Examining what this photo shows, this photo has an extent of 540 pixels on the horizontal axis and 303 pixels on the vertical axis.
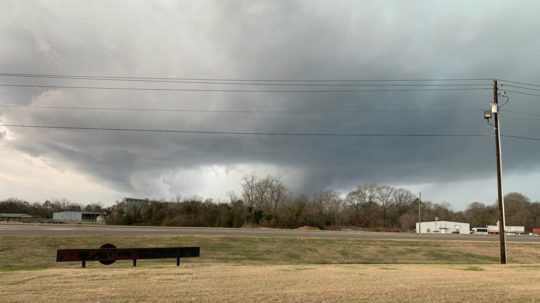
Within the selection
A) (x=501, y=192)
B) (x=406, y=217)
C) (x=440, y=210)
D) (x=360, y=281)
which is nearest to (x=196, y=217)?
(x=406, y=217)

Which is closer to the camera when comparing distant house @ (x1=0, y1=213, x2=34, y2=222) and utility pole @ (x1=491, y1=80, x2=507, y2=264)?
utility pole @ (x1=491, y1=80, x2=507, y2=264)

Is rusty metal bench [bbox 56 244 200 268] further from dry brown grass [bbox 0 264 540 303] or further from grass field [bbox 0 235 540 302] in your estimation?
dry brown grass [bbox 0 264 540 303]

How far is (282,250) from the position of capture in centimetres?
2817

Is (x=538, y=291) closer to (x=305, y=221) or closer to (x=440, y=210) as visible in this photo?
(x=305, y=221)

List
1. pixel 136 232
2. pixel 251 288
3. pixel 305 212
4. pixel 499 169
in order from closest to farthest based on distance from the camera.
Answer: pixel 251 288, pixel 499 169, pixel 136 232, pixel 305 212

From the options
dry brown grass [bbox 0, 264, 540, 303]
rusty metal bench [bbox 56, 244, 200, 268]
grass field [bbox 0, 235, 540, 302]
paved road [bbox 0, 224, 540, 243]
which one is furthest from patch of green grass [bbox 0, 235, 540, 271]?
dry brown grass [bbox 0, 264, 540, 303]

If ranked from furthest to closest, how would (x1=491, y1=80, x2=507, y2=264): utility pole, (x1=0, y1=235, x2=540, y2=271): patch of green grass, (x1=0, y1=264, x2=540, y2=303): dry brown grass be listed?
(x1=491, y1=80, x2=507, y2=264): utility pole < (x1=0, y1=235, x2=540, y2=271): patch of green grass < (x1=0, y1=264, x2=540, y2=303): dry brown grass

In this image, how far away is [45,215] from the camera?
520 ft

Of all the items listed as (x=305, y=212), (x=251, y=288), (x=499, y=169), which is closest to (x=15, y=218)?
(x=305, y=212)

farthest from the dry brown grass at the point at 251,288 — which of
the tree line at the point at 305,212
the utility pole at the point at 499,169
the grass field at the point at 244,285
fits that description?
the tree line at the point at 305,212

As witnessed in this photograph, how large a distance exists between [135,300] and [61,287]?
291 centimetres

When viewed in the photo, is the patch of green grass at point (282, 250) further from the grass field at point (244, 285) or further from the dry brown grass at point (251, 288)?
the dry brown grass at point (251, 288)

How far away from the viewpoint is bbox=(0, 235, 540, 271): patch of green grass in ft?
75.4

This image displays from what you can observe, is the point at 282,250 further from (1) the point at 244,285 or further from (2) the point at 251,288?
(2) the point at 251,288
